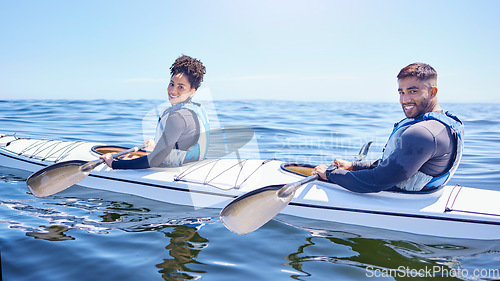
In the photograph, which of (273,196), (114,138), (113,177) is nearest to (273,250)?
(273,196)

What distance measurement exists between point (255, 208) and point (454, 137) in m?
1.63

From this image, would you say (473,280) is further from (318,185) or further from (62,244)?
(62,244)

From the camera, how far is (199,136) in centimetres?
412

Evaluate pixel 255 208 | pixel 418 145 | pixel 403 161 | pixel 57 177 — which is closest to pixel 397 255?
pixel 403 161

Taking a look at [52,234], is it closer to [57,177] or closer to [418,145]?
[57,177]

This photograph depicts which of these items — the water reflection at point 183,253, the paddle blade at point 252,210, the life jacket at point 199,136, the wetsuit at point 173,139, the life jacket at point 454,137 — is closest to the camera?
the water reflection at point 183,253

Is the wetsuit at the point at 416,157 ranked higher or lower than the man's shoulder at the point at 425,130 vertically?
lower

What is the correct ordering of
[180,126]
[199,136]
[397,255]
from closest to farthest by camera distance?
[397,255]
[180,126]
[199,136]

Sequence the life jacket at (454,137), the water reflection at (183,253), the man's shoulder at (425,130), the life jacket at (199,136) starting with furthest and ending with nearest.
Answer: the life jacket at (199,136) < the life jacket at (454,137) < the man's shoulder at (425,130) < the water reflection at (183,253)

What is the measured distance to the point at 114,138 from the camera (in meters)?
9.00

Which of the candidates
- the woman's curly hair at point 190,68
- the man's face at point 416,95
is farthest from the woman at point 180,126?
the man's face at point 416,95

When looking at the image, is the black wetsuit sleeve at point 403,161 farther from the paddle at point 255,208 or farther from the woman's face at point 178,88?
the woman's face at point 178,88

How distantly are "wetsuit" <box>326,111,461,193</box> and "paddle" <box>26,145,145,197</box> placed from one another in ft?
9.44

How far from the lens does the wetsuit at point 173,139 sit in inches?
151
